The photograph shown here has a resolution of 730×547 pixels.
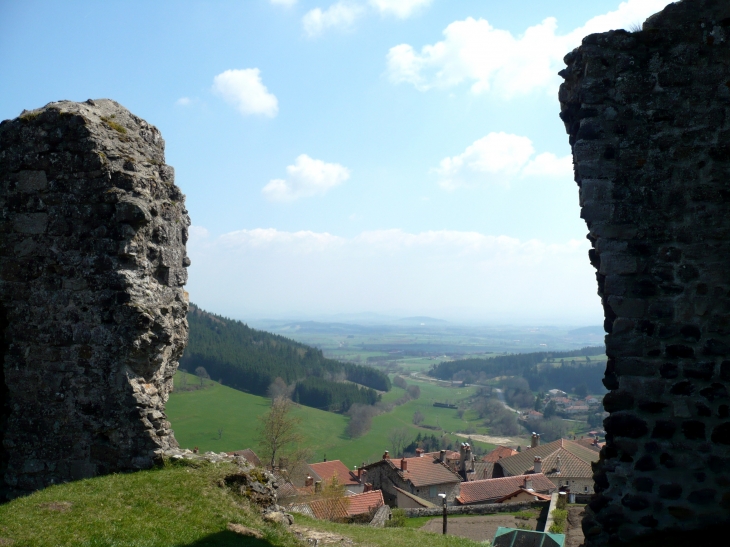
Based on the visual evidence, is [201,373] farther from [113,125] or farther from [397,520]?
[113,125]

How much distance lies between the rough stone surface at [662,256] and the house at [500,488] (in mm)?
31210

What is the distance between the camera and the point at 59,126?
25.8ft

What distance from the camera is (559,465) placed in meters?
41.4

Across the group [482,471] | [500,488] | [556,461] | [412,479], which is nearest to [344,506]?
[500,488]

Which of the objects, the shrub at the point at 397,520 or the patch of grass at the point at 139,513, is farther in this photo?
the shrub at the point at 397,520

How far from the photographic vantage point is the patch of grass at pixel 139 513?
5.76 metres

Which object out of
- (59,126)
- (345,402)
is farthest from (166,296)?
(345,402)

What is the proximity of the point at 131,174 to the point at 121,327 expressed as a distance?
86.6 inches

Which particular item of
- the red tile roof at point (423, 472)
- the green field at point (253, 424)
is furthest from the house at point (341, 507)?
the green field at point (253, 424)

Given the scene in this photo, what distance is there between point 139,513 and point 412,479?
3849 centimetres

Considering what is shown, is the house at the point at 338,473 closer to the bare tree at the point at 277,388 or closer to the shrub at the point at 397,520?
the shrub at the point at 397,520

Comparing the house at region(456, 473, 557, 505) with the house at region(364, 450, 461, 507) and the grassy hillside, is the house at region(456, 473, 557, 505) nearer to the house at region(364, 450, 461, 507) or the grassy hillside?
the house at region(364, 450, 461, 507)

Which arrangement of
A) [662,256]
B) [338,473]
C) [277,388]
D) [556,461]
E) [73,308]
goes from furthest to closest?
[277,388]
[556,461]
[338,473]
[73,308]
[662,256]

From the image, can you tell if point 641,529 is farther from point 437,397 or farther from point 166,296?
point 437,397
